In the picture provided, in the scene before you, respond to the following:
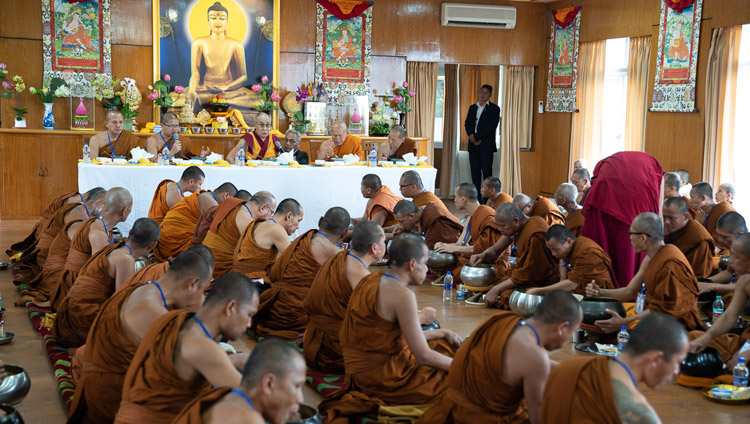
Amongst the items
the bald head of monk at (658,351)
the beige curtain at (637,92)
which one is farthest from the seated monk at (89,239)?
the beige curtain at (637,92)

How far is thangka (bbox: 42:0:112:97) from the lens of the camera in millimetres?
11945

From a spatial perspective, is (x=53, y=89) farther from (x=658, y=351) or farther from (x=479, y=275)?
(x=658, y=351)

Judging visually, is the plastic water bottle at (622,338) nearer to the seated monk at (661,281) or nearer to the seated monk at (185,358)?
the seated monk at (661,281)

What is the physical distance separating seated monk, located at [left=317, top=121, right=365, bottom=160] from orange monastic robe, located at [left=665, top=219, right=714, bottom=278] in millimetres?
5474

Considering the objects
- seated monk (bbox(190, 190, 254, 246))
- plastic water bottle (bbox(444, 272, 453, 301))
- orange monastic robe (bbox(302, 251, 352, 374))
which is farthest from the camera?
seated monk (bbox(190, 190, 254, 246))

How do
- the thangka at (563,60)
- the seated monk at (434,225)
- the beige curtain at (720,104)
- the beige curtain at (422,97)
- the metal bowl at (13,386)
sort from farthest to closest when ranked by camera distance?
1. the beige curtain at (422,97)
2. the thangka at (563,60)
3. the beige curtain at (720,104)
4. the seated monk at (434,225)
5. the metal bowl at (13,386)

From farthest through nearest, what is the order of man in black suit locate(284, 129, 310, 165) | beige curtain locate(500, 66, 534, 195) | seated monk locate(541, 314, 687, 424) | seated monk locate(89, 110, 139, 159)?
beige curtain locate(500, 66, 534, 195), man in black suit locate(284, 129, 310, 165), seated monk locate(89, 110, 139, 159), seated monk locate(541, 314, 687, 424)

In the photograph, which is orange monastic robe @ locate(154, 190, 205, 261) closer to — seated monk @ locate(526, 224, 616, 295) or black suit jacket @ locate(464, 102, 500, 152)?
seated monk @ locate(526, 224, 616, 295)

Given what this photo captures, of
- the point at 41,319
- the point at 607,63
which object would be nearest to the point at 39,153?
the point at 41,319

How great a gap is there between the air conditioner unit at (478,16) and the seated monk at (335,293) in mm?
10013

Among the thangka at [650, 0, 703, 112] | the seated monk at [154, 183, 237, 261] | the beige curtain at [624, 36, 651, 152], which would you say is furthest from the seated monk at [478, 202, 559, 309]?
the beige curtain at [624, 36, 651, 152]

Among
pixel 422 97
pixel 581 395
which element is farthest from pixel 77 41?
pixel 581 395

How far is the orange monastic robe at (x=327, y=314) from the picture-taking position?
4871 millimetres

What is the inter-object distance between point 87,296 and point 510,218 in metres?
3.56
